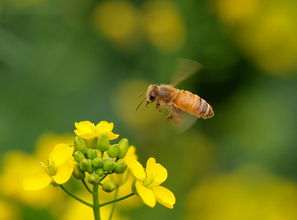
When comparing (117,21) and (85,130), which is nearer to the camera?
(85,130)

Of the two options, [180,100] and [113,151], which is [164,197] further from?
[180,100]

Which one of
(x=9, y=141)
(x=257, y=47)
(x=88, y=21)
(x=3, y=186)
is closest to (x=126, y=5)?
(x=88, y=21)

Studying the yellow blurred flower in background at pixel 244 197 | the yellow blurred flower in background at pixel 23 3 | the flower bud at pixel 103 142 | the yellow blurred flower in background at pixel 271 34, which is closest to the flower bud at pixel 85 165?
the flower bud at pixel 103 142

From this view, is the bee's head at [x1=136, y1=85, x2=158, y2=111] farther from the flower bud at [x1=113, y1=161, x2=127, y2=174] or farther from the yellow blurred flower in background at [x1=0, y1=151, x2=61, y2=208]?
the flower bud at [x1=113, y1=161, x2=127, y2=174]

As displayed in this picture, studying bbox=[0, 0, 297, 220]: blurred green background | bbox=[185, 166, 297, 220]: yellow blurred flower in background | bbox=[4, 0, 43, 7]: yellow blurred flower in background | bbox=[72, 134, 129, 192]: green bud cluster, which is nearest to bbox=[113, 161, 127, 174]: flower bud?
bbox=[72, 134, 129, 192]: green bud cluster

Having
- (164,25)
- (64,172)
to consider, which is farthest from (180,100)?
(164,25)
